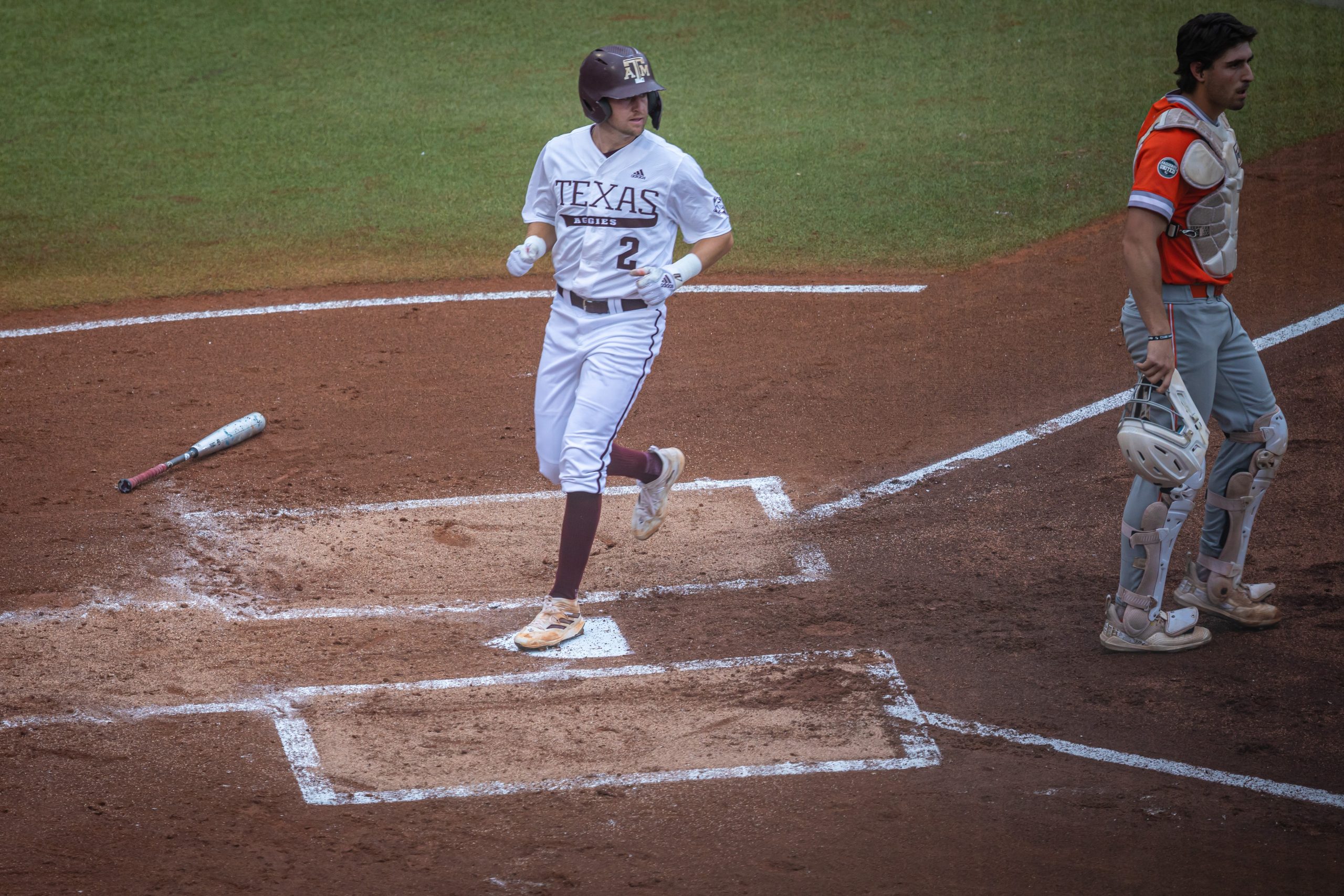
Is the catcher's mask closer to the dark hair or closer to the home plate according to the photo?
the dark hair

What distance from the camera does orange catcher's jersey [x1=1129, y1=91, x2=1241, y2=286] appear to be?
14.5ft

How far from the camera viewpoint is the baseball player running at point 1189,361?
4449 mm

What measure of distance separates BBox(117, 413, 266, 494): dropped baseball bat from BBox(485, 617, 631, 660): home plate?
7.65 ft

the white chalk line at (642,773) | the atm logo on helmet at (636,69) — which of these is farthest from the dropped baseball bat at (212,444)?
the atm logo on helmet at (636,69)

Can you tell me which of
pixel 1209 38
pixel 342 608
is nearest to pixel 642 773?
pixel 342 608

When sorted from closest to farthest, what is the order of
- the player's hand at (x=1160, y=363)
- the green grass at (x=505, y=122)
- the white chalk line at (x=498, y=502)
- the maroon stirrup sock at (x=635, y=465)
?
1. the player's hand at (x=1160, y=363)
2. the maroon stirrup sock at (x=635, y=465)
3. the white chalk line at (x=498, y=502)
4. the green grass at (x=505, y=122)

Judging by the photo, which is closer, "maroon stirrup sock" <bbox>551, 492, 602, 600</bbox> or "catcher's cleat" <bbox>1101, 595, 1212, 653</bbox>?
"catcher's cleat" <bbox>1101, 595, 1212, 653</bbox>

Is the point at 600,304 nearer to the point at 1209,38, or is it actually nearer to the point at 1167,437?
the point at 1167,437

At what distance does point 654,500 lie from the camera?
18.5 ft

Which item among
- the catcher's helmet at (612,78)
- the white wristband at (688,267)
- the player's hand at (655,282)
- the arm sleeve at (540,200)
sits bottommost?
the player's hand at (655,282)

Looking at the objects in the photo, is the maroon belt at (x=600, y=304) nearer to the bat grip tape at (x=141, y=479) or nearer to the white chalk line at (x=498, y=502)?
the white chalk line at (x=498, y=502)

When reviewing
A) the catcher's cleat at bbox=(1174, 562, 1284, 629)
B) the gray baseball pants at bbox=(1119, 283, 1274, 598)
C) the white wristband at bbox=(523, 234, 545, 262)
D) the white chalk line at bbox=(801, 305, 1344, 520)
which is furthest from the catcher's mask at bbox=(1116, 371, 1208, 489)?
the white wristband at bbox=(523, 234, 545, 262)

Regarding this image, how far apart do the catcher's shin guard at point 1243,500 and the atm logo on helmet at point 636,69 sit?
8.53ft

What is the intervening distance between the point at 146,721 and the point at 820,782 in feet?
7.63
